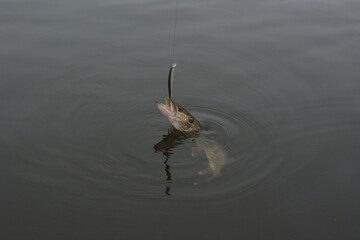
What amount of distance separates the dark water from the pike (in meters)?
0.16

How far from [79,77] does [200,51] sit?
2427mm

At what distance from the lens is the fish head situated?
653 centimetres

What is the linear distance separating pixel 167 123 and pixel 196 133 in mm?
519

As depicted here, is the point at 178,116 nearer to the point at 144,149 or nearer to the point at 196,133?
the point at 196,133

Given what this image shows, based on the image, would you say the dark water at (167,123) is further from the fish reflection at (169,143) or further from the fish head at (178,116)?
the fish head at (178,116)

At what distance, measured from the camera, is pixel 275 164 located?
20.6 feet

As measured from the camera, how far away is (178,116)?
6.65 m

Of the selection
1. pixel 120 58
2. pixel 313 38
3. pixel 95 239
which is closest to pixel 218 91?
pixel 120 58

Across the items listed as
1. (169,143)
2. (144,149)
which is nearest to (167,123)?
(169,143)

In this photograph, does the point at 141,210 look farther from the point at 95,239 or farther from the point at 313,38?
the point at 313,38

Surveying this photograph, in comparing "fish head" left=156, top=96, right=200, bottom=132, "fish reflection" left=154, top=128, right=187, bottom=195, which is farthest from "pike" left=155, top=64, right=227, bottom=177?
"fish reflection" left=154, top=128, right=187, bottom=195

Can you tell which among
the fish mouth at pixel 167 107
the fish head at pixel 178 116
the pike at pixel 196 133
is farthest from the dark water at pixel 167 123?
the fish mouth at pixel 167 107

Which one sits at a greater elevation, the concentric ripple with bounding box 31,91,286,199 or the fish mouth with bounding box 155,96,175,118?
the fish mouth with bounding box 155,96,175,118

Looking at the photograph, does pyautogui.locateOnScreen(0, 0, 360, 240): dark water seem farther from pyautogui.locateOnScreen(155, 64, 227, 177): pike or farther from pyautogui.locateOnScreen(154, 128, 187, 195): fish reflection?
pyautogui.locateOnScreen(155, 64, 227, 177): pike
